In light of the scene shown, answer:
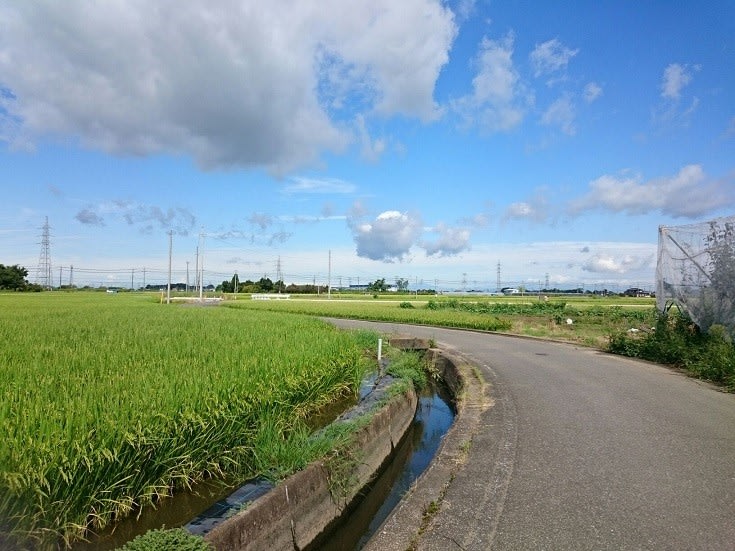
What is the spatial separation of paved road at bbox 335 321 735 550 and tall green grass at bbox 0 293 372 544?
1.58 m

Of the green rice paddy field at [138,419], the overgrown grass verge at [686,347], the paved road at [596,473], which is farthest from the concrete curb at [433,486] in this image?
the overgrown grass verge at [686,347]

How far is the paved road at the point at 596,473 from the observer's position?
3365 millimetres

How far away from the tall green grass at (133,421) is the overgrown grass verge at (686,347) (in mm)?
6808

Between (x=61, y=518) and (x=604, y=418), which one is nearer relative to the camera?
(x=61, y=518)

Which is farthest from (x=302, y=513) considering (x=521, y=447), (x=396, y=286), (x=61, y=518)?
(x=396, y=286)

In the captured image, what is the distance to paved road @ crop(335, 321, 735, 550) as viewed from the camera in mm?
3365

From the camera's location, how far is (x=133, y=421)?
3559mm

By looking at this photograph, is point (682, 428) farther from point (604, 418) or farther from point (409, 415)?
point (409, 415)

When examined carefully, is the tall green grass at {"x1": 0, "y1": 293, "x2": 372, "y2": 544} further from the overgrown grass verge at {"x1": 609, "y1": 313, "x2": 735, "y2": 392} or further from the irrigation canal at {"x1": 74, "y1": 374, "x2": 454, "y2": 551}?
the overgrown grass verge at {"x1": 609, "y1": 313, "x2": 735, "y2": 392}

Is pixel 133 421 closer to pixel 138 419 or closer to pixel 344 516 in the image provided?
pixel 138 419

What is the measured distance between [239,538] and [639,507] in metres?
2.87

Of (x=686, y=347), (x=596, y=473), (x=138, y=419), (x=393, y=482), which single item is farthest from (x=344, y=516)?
(x=686, y=347)

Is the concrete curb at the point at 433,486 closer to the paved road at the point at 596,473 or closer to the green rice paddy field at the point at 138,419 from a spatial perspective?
the paved road at the point at 596,473

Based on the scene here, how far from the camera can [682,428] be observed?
587 centimetres
